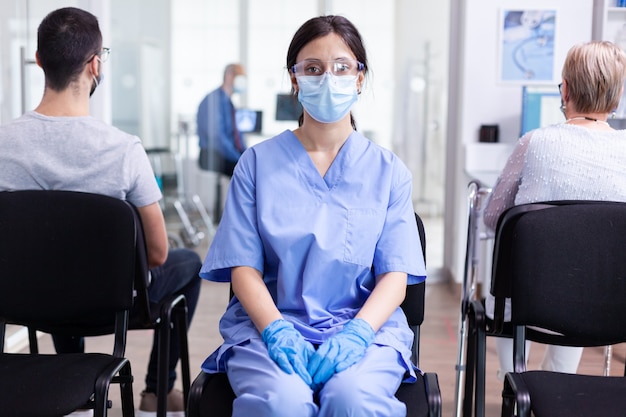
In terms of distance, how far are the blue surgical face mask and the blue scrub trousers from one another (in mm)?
561

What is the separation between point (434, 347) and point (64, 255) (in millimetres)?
1877

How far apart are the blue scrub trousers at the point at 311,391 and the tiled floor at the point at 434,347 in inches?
42.3

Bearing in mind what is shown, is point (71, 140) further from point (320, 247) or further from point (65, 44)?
point (320, 247)

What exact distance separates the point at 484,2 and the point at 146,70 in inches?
78.6

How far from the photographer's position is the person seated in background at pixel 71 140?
6.37 feet

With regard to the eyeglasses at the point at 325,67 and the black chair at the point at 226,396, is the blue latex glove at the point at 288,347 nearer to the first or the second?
the black chair at the point at 226,396

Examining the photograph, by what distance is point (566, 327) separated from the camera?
178cm

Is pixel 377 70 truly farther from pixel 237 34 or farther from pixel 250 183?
pixel 250 183

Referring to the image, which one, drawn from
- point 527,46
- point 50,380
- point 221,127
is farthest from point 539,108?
point 50,380

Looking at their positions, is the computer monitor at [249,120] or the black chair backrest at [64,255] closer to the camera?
the black chair backrest at [64,255]

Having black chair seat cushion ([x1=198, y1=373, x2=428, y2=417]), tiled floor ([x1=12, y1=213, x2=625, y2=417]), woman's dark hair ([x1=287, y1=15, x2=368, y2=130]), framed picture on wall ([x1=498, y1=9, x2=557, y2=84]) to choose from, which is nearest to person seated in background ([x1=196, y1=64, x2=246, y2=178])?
tiled floor ([x1=12, y1=213, x2=625, y2=417])

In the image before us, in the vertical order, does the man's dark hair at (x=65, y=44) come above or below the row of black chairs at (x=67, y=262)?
above

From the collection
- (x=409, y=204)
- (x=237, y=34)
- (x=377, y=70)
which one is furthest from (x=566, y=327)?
(x=237, y=34)

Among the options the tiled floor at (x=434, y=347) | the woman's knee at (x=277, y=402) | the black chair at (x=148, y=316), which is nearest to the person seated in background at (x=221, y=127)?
the tiled floor at (x=434, y=347)
